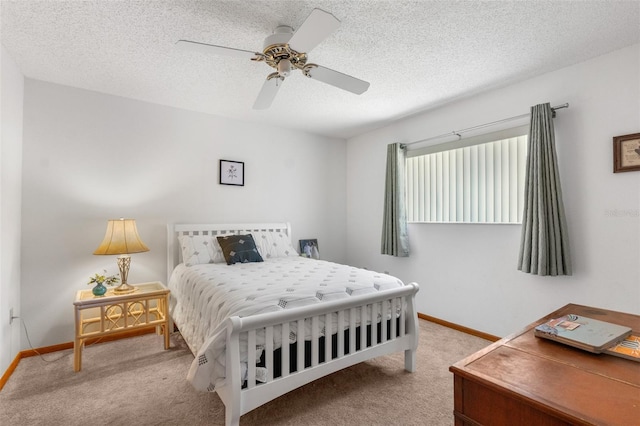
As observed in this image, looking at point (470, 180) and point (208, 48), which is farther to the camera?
point (470, 180)

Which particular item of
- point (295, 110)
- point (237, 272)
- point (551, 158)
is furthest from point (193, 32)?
point (551, 158)

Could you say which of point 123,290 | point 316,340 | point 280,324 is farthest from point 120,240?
point 316,340

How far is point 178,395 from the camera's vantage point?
82.0 inches

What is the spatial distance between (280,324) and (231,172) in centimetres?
256

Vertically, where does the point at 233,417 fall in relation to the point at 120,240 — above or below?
below

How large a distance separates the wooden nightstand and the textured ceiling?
1926 millimetres

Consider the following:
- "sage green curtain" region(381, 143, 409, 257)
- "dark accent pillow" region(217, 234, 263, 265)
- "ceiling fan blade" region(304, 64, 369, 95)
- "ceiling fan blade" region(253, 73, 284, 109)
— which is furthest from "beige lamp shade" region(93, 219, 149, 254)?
"sage green curtain" region(381, 143, 409, 257)

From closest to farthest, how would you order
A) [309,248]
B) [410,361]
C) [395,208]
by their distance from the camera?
[410,361] < [395,208] < [309,248]

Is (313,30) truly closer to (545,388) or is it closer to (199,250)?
(545,388)

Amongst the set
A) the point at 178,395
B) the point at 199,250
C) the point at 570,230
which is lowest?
the point at 178,395

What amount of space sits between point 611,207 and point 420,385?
198 cm

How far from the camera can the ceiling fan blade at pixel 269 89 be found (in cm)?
218

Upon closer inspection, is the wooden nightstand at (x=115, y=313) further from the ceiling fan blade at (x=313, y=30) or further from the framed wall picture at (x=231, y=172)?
the ceiling fan blade at (x=313, y=30)

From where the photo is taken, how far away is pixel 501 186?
3.01 metres
